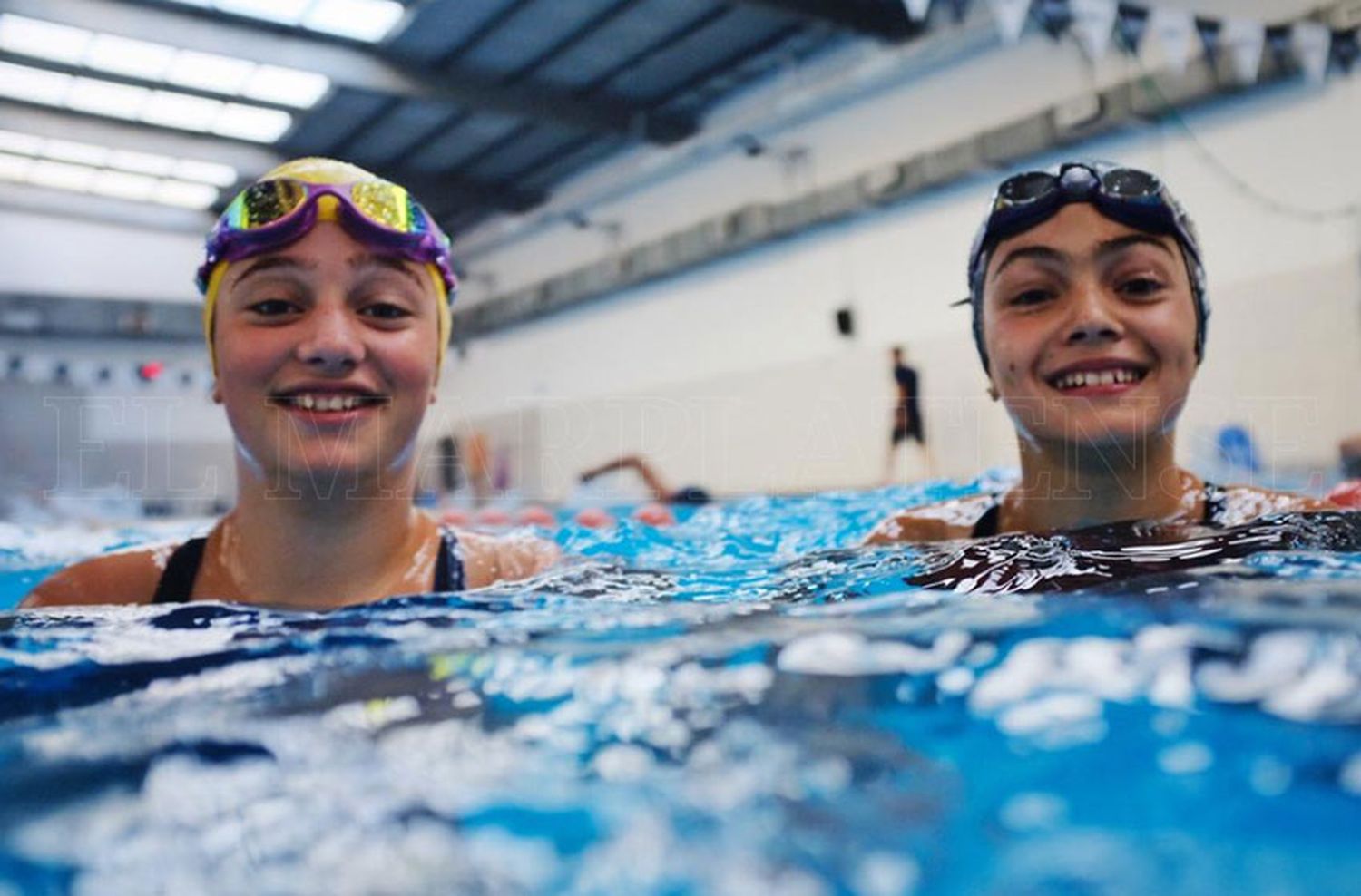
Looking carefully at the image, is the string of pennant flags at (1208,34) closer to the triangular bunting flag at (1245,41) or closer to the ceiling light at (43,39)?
the triangular bunting flag at (1245,41)

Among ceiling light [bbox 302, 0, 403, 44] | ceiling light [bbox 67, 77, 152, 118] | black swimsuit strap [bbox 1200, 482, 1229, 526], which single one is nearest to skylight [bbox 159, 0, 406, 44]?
ceiling light [bbox 302, 0, 403, 44]

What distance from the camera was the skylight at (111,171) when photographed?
48.3 feet

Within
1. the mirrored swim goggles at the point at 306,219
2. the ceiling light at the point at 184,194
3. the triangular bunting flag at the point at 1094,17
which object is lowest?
the mirrored swim goggles at the point at 306,219

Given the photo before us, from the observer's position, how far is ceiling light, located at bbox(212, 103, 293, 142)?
13.5 metres

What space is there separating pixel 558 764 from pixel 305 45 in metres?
12.2

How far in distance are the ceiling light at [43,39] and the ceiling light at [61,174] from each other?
434 centimetres

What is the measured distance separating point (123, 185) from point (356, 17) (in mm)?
7703

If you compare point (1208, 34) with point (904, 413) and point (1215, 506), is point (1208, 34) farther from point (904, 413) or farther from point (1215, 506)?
point (1215, 506)

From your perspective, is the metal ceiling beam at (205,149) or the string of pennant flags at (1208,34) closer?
the string of pennant flags at (1208,34)

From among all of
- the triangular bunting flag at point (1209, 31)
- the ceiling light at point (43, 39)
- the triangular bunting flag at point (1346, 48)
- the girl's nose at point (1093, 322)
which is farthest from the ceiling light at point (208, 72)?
the girl's nose at point (1093, 322)

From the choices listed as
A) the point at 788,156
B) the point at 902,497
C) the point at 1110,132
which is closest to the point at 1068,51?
the point at 1110,132

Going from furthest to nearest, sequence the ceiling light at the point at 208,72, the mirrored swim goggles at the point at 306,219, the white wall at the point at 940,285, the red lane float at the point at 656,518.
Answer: the ceiling light at the point at 208,72
the white wall at the point at 940,285
the red lane float at the point at 656,518
the mirrored swim goggles at the point at 306,219

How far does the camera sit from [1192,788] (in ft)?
3.37

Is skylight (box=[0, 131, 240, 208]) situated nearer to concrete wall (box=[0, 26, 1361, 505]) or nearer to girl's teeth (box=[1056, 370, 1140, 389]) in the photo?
concrete wall (box=[0, 26, 1361, 505])
